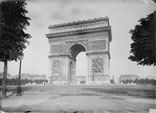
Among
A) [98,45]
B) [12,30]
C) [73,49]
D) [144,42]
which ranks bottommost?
[144,42]

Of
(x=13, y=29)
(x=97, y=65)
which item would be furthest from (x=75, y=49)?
(x=13, y=29)

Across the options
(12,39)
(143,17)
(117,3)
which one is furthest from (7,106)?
(143,17)

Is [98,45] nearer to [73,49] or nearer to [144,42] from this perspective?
[73,49]

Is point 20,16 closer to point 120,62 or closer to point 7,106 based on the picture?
point 7,106

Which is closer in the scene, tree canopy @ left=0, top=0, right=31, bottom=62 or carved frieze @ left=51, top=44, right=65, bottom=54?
tree canopy @ left=0, top=0, right=31, bottom=62

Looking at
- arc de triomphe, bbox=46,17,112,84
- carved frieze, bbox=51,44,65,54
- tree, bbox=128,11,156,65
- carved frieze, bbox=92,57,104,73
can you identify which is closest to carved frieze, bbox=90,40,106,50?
arc de triomphe, bbox=46,17,112,84

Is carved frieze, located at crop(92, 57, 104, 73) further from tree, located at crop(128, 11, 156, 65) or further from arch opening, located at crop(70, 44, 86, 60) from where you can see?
tree, located at crop(128, 11, 156, 65)
